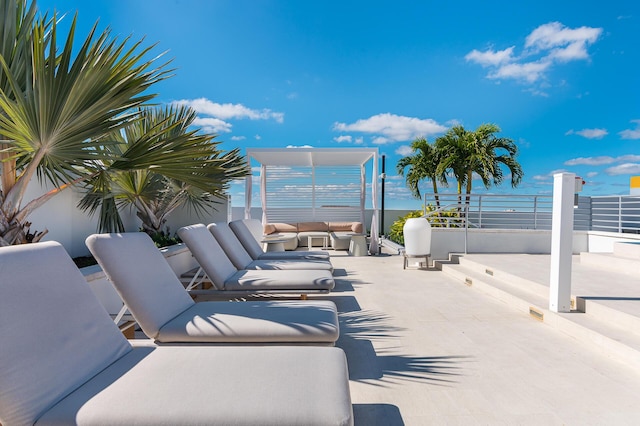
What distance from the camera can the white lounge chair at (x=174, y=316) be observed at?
8.05ft

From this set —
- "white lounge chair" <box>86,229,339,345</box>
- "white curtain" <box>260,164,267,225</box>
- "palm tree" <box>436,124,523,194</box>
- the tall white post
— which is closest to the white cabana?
"white curtain" <box>260,164,267,225</box>

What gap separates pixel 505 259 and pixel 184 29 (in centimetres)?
906

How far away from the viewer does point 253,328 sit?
8.24ft

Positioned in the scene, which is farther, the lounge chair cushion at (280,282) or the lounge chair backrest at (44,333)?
the lounge chair cushion at (280,282)

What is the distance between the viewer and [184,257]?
6043 mm

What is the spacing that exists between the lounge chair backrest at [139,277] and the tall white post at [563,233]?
3471 mm

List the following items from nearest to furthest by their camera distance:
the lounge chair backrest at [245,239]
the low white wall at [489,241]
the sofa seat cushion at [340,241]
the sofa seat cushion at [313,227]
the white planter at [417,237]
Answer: the lounge chair backrest at [245,239] < the white planter at [417,237] < the low white wall at [489,241] < the sofa seat cushion at [340,241] < the sofa seat cushion at [313,227]

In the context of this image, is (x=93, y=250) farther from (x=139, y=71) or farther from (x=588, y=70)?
(x=588, y=70)

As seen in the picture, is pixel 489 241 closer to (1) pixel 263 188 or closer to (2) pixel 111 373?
(1) pixel 263 188

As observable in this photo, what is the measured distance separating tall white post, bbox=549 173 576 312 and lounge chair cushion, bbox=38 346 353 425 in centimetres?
301

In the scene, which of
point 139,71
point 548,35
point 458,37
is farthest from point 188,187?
point 548,35

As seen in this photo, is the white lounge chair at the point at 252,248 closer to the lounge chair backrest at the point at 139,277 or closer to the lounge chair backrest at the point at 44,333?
the lounge chair backrest at the point at 139,277

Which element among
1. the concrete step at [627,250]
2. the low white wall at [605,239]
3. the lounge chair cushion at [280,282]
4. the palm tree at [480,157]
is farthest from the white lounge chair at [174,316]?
the palm tree at [480,157]

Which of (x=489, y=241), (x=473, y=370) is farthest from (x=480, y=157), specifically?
(x=473, y=370)
